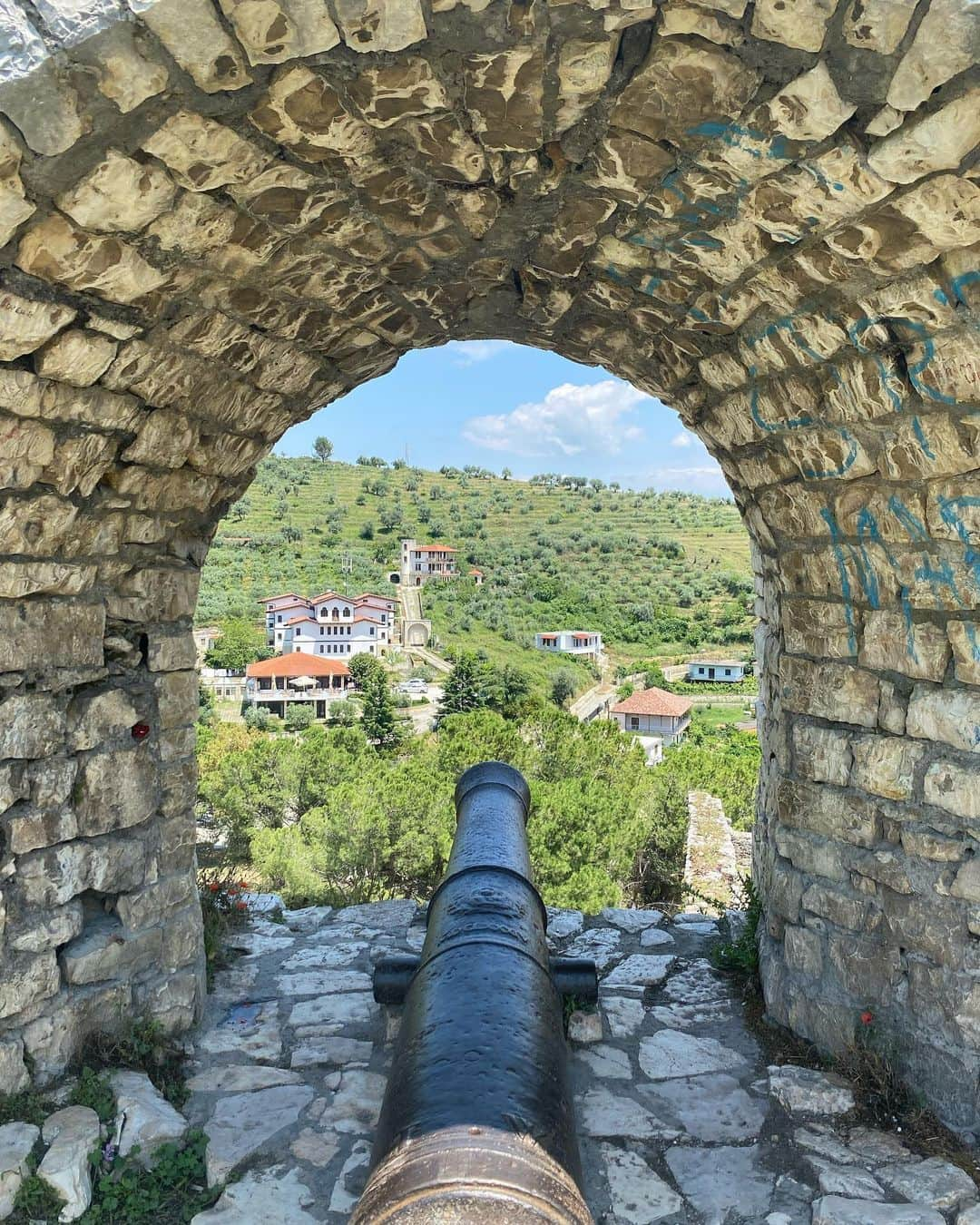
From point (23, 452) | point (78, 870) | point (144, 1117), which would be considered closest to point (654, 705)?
point (78, 870)

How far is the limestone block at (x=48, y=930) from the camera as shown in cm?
316

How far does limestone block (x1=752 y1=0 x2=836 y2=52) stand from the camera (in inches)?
72.4

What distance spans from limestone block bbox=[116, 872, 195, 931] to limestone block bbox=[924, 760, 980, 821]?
318 centimetres

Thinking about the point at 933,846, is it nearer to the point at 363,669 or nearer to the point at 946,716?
the point at 946,716

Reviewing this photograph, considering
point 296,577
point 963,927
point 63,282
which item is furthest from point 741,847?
point 296,577

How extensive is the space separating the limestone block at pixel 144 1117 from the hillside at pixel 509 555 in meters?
Result: 34.6

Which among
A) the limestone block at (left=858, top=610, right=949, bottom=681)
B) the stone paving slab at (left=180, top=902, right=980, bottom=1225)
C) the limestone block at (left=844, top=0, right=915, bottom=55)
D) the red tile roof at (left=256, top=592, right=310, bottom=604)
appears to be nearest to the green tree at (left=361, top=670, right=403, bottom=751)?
the red tile roof at (left=256, top=592, right=310, bottom=604)

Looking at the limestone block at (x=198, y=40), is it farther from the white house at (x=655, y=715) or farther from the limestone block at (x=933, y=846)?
the white house at (x=655, y=715)

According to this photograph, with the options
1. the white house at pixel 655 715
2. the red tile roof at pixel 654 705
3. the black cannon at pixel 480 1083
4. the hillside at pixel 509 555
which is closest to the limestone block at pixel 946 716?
the black cannon at pixel 480 1083

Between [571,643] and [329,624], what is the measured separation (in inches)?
484

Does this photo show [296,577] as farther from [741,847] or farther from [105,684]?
[105,684]

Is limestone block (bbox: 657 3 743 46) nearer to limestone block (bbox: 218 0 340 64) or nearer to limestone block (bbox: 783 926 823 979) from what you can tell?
limestone block (bbox: 218 0 340 64)

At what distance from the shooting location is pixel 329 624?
43.8 metres

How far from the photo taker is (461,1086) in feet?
6.66
